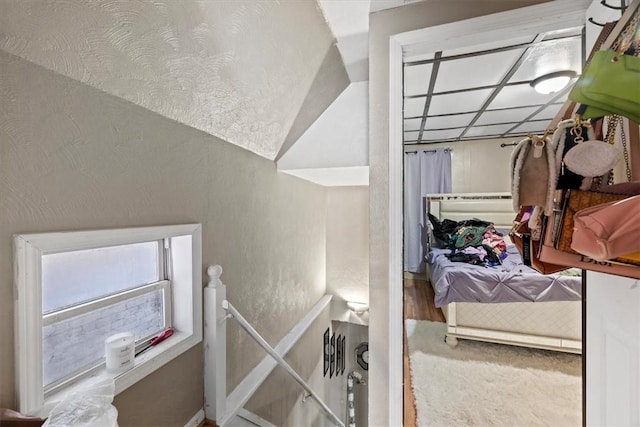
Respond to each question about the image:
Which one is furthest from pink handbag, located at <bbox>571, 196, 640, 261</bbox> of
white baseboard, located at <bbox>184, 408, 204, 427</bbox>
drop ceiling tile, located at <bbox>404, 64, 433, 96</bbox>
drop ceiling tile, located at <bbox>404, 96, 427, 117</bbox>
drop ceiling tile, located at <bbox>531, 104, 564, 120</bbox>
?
white baseboard, located at <bbox>184, 408, 204, 427</bbox>

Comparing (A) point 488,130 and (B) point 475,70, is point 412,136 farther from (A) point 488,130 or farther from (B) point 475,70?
(A) point 488,130

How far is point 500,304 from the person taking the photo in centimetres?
165

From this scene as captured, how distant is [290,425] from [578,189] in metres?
2.87

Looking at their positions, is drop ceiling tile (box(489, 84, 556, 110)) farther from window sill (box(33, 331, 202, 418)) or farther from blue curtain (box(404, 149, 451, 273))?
window sill (box(33, 331, 202, 418))

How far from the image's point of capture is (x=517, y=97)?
1.82 m

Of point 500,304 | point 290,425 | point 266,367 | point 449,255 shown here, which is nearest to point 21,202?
point 266,367

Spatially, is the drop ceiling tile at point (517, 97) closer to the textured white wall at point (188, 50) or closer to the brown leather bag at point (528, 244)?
the brown leather bag at point (528, 244)

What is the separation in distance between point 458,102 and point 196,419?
2.68m

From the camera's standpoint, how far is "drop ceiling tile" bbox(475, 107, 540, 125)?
1782mm

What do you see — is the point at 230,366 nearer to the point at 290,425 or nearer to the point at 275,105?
the point at 290,425

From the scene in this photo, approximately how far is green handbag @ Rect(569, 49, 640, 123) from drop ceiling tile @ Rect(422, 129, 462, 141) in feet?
4.47

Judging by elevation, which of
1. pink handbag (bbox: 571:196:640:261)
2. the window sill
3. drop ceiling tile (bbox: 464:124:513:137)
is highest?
Result: drop ceiling tile (bbox: 464:124:513:137)

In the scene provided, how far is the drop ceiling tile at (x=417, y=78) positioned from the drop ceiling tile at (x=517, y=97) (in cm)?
58

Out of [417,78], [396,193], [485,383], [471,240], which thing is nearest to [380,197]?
[396,193]
